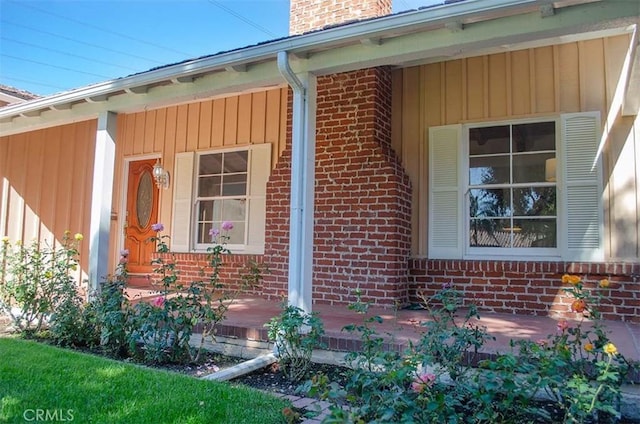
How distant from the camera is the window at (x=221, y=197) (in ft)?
20.7

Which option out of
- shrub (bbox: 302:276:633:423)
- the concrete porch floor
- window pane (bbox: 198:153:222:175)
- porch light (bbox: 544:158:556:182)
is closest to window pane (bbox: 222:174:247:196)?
window pane (bbox: 198:153:222:175)

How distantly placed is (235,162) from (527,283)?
13.4 ft

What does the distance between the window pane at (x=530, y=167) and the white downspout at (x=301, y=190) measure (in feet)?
8.13

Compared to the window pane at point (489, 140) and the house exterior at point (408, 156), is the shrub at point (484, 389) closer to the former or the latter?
the house exterior at point (408, 156)

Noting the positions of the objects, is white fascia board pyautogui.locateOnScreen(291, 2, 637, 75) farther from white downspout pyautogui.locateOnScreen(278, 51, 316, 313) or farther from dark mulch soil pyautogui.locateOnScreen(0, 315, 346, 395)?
dark mulch soil pyautogui.locateOnScreen(0, 315, 346, 395)

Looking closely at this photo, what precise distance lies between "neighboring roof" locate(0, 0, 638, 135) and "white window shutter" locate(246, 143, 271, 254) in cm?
185

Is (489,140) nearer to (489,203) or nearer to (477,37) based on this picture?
(489,203)

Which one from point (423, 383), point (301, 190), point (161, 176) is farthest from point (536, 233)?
point (161, 176)

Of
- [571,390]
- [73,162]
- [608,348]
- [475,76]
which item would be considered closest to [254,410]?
Answer: [571,390]

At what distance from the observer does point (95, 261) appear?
182 inches

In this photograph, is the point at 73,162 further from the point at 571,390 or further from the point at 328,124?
the point at 571,390

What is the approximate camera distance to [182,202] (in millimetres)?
6887

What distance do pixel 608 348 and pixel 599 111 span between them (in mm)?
3398

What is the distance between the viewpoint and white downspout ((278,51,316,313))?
3695 mm
